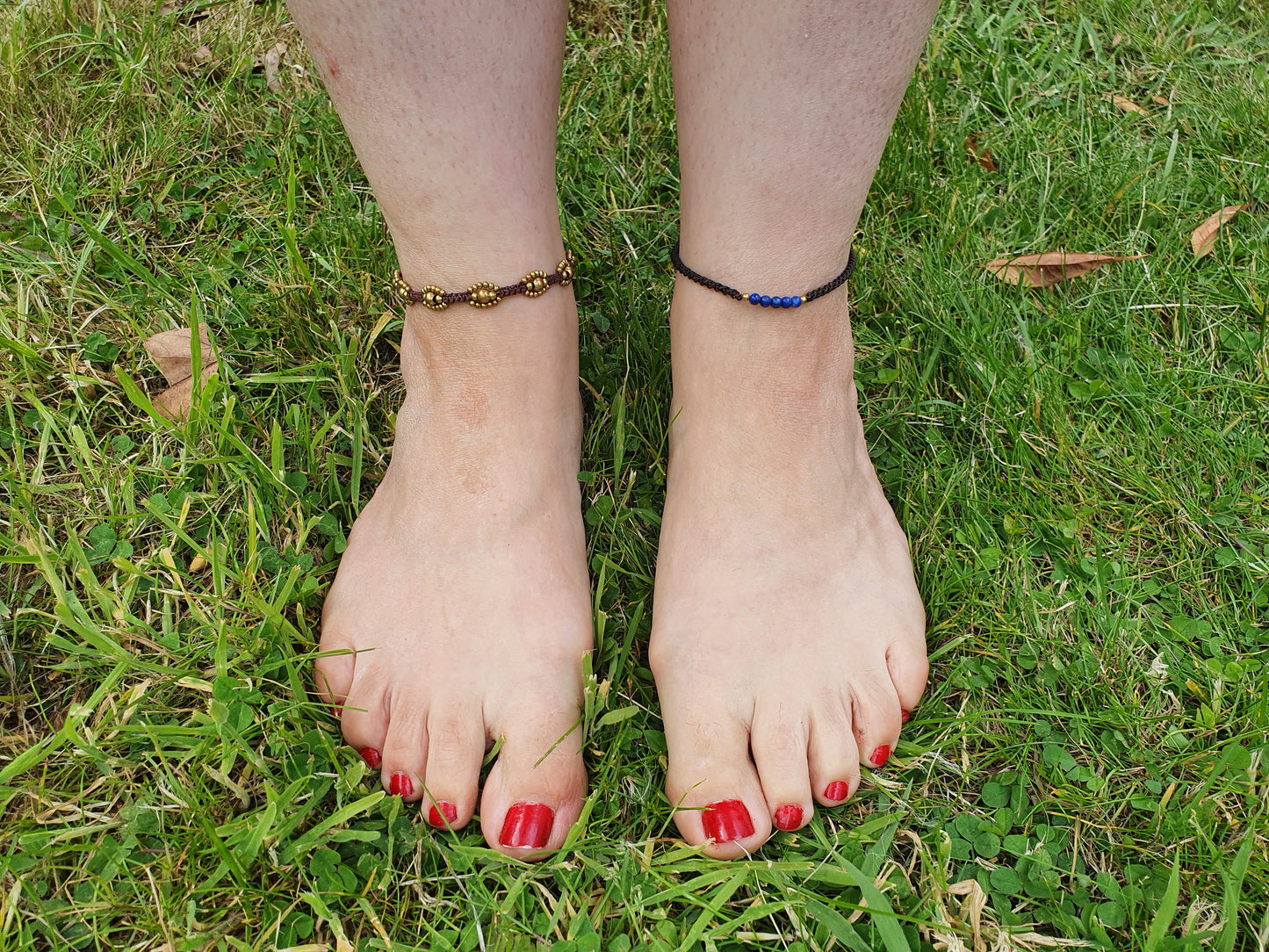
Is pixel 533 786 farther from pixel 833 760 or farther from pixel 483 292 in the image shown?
pixel 483 292

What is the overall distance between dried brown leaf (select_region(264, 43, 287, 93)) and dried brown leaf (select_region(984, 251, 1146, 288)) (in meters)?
1.62

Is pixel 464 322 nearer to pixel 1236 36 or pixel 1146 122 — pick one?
pixel 1146 122

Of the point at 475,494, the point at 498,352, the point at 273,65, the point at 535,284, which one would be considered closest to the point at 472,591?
the point at 475,494

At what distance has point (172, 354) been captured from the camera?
5.19 ft

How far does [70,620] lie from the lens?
114 centimetres

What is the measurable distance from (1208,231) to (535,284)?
4.71ft

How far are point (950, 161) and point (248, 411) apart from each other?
1514mm

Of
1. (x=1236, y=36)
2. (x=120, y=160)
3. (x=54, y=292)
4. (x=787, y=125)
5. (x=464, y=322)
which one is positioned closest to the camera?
(x=787, y=125)

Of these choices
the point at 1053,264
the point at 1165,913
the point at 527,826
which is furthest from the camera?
the point at 1053,264

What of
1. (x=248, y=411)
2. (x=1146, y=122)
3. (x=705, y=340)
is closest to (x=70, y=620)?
(x=248, y=411)

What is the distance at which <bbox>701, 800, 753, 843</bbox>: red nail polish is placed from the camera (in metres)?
1.19

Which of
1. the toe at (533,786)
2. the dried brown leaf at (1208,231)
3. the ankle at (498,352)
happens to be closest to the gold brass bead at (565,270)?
the ankle at (498,352)

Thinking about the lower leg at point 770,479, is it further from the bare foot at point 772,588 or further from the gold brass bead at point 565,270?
the gold brass bead at point 565,270

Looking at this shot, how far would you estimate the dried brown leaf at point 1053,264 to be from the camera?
5.77 feet
